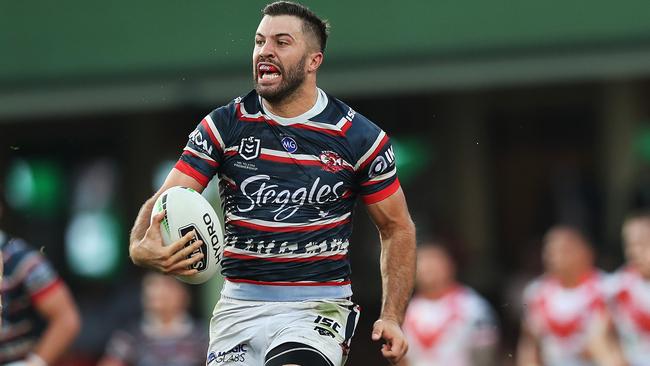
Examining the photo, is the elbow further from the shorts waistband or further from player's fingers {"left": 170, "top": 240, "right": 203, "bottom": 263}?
player's fingers {"left": 170, "top": 240, "right": 203, "bottom": 263}

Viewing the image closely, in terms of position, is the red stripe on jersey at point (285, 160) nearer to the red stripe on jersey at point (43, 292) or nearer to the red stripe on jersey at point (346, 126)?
the red stripe on jersey at point (346, 126)

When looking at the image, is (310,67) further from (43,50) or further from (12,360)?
(43,50)

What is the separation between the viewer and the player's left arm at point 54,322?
9445mm

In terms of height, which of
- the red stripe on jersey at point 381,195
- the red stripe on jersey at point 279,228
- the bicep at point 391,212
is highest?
the red stripe on jersey at point 381,195

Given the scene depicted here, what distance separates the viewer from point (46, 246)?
691 inches

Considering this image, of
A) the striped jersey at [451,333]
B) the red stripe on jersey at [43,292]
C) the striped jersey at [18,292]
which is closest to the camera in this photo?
the striped jersey at [18,292]

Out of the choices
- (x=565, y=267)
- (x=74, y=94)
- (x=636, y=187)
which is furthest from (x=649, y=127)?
(x=74, y=94)

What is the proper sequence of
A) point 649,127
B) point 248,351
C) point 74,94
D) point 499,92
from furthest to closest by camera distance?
1. point 499,92
2. point 649,127
3. point 74,94
4. point 248,351

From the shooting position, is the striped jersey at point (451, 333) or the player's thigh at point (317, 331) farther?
the striped jersey at point (451, 333)

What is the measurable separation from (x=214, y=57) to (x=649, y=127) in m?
5.10

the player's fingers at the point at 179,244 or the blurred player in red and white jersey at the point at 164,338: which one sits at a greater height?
the player's fingers at the point at 179,244

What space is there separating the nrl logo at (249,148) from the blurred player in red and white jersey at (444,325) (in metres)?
5.92

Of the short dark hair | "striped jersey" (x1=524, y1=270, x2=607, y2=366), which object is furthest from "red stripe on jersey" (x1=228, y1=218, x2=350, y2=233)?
"striped jersey" (x1=524, y1=270, x2=607, y2=366)

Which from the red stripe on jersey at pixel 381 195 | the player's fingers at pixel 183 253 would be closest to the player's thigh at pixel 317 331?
the red stripe on jersey at pixel 381 195
